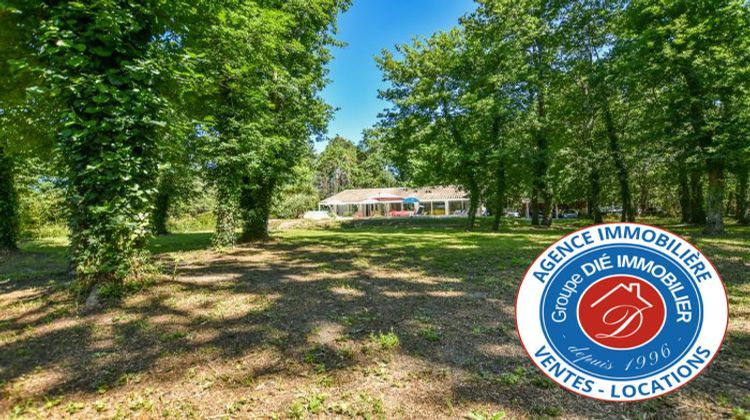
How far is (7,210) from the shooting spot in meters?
11.5

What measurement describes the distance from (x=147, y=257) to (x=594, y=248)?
6.08 meters

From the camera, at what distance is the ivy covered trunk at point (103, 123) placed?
4.39 metres

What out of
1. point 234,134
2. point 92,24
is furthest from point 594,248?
point 234,134

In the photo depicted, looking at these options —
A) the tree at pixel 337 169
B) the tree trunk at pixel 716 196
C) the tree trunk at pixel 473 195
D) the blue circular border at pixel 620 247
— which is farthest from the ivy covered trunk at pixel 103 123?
the tree at pixel 337 169

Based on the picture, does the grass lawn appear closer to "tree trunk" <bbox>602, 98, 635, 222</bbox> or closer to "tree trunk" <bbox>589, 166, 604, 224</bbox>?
"tree trunk" <bbox>602, 98, 635, 222</bbox>

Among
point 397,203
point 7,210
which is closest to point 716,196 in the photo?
point 7,210

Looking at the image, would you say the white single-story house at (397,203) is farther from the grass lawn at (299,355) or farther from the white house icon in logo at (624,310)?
the white house icon in logo at (624,310)

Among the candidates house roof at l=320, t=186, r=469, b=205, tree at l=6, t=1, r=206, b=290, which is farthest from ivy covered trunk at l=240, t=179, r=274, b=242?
house roof at l=320, t=186, r=469, b=205

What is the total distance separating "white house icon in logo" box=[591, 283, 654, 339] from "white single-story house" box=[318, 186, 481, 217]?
4283cm

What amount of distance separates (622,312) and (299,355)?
258 cm

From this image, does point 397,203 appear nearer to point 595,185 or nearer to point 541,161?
point 541,161

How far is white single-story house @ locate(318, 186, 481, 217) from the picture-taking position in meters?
45.9

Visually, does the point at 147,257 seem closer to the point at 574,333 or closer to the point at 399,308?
the point at 399,308

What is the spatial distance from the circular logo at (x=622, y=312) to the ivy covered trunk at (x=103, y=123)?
17.5ft
